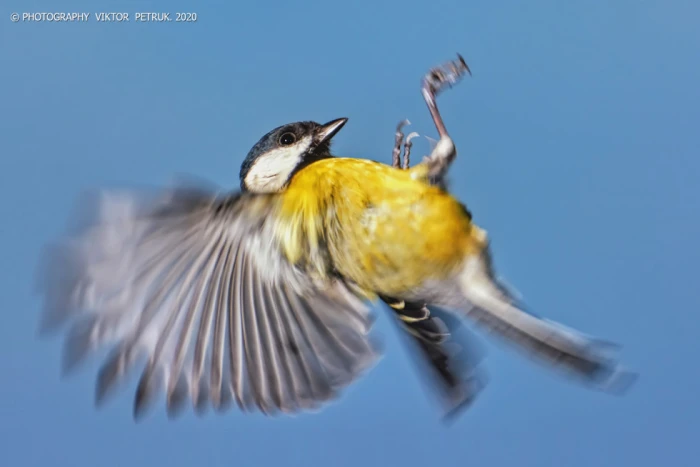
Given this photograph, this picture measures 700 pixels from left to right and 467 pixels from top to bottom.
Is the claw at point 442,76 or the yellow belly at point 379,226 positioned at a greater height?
the claw at point 442,76

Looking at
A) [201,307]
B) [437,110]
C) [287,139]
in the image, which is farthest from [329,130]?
[201,307]

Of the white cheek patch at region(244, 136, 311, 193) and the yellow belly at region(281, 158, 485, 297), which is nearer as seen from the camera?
the yellow belly at region(281, 158, 485, 297)

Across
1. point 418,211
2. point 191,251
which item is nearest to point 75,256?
point 191,251

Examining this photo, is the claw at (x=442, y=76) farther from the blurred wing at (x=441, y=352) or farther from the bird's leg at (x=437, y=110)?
the blurred wing at (x=441, y=352)

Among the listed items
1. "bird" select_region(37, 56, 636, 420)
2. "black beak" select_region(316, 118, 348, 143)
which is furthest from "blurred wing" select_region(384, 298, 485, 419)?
"black beak" select_region(316, 118, 348, 143)

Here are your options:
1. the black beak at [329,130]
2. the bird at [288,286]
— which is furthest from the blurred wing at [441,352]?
the black beak at [329,130]

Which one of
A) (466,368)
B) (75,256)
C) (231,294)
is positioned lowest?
(466,368)

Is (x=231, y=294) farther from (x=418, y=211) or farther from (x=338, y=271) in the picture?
(x=418, y=211)

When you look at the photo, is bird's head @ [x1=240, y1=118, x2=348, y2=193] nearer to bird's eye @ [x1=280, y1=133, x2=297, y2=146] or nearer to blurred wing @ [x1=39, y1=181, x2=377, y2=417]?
bird's eye @ [x1=280, y1=133, x2=297, y2=146]
